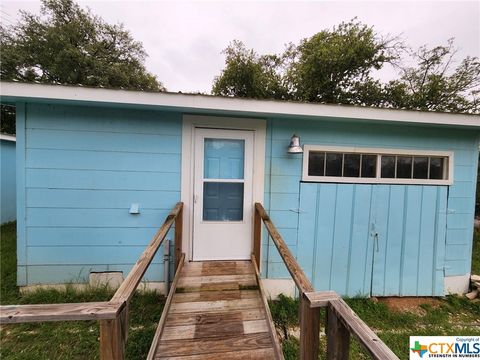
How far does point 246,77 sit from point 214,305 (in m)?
8.83

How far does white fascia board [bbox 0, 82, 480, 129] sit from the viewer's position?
7.07ft

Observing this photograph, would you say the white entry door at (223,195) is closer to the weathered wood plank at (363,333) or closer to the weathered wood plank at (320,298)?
the weathered wood plank at (320,298)

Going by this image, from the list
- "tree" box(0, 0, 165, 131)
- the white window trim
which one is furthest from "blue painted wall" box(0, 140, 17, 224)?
the white window trim

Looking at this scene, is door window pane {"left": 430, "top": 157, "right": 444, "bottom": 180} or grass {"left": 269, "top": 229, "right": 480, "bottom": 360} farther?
door window pane {"left": 430, "top": 157, "right": 444, "bottom": 180}

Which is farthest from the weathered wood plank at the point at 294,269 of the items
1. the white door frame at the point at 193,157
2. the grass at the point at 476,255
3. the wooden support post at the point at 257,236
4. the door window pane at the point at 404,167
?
the grass at the point at 476,255

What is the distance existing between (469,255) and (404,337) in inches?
77.5

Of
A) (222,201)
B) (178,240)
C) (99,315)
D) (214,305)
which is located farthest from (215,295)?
(99,315)

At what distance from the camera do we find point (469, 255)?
3080 millimetres

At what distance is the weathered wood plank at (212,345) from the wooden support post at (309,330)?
24.5 inches

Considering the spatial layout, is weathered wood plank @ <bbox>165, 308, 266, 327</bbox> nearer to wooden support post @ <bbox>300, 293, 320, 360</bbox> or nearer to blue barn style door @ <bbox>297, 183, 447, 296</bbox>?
wooden support post @ <bbox>300, 293, 320, 360</bbox>

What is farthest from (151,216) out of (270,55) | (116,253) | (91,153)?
(270,55)

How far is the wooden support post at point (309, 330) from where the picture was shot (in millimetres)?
1066

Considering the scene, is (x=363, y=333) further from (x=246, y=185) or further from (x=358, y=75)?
(x=358, y=75)

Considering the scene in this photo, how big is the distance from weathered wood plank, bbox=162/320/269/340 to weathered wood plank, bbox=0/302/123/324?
1.03 meters
